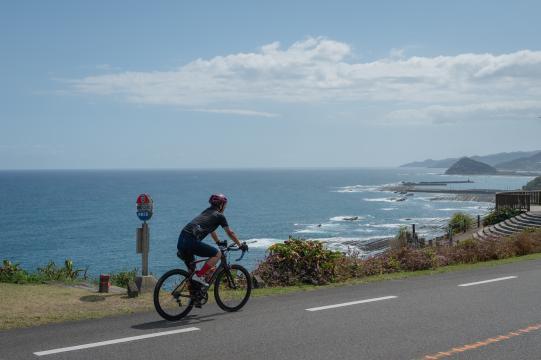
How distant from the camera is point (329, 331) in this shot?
7547 mm

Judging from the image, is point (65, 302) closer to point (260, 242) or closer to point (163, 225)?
point (260, 242)

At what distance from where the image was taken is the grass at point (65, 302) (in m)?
8.55

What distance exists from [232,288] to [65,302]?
3.30 m

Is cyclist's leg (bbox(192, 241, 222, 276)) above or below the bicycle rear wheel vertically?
above

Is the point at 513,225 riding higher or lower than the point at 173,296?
lower

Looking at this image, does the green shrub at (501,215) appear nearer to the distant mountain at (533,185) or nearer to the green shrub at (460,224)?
the green shrub at (460,224)

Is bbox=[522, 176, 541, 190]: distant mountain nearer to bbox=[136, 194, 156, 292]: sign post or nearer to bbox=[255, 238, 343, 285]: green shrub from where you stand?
bbox=[255, 238, 343, 285]: green shrub

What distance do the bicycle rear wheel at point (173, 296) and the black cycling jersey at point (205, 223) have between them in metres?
0.63

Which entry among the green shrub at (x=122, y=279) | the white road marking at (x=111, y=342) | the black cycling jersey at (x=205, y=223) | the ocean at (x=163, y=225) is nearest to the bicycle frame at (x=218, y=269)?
the black cycling jersey at (x=205, y=223)

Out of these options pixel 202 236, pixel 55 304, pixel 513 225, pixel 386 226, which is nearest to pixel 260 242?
pixel 386 226

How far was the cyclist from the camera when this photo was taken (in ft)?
27.9

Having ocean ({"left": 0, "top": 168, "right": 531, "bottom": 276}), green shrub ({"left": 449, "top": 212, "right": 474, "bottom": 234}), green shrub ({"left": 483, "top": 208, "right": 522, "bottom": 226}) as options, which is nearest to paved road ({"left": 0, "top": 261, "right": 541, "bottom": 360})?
green shrub ({"left": 483, "top": 208, "right": 522, "bottom": 226})

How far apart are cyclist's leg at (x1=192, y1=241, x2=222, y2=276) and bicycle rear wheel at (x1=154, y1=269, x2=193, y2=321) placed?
0.28 m

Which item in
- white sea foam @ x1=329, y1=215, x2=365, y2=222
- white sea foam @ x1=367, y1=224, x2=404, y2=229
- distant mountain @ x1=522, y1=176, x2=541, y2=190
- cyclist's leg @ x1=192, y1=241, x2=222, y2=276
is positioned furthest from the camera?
distant mountain @ x1=522, y1=176, x2=541, y2=190
